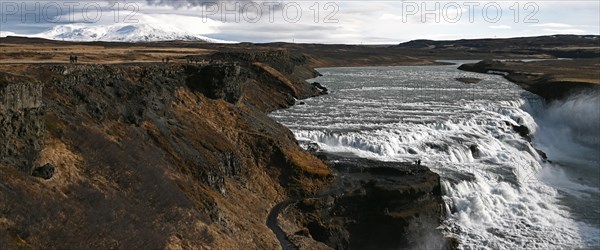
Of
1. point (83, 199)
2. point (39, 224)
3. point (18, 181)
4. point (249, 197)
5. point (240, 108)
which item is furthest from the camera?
point (240, 108)

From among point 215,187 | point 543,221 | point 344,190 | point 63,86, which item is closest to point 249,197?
point 215,187

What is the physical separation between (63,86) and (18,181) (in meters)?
9.48

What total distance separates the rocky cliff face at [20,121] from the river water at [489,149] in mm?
20815

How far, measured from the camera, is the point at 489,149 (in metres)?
43.2

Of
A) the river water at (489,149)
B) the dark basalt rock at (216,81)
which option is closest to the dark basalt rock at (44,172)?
the dark basalt rock at (216,81)

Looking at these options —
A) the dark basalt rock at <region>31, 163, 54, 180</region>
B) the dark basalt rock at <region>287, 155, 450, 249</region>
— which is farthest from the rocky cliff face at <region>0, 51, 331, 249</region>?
the dark basalt rock at <region>287, 155, 450, 249</region>

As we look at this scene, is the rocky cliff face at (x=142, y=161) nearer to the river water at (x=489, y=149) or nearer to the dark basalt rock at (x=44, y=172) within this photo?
the dark basalt rock at (x=44, y=172)

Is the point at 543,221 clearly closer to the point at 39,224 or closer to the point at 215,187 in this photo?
the point at 215,187

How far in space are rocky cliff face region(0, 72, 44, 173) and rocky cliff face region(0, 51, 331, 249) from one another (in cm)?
4

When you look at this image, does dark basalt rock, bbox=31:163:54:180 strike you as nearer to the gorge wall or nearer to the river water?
the gorge wall

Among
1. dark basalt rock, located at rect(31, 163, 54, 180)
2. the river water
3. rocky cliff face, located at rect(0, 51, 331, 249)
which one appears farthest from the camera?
the river water

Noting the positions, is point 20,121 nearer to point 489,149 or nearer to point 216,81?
point 216,81

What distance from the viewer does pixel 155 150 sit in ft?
84.5

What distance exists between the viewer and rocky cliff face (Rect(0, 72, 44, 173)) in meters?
17.8
